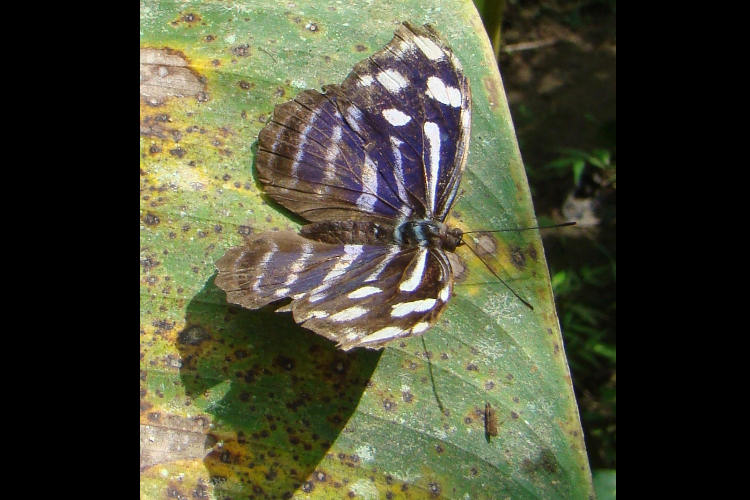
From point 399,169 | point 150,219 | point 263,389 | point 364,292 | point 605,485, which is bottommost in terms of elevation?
point 605,485

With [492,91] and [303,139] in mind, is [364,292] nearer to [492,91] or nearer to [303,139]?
[303,139]

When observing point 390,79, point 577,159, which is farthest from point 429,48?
point 577,159

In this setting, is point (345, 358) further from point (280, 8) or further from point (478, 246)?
point (280, 8)

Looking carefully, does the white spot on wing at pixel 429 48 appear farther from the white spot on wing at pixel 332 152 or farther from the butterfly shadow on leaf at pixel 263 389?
the butterfly shadow on leaf at pixel 263 389

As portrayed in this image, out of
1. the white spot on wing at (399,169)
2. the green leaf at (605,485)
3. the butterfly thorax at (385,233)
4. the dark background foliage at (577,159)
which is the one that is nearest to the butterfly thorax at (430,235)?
the butterfly thorax at (385,233)

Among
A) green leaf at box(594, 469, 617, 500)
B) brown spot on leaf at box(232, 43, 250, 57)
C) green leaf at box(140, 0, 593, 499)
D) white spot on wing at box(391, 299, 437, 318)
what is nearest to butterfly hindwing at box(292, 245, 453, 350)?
white spot on wing at box(391, 299, 437, 318)

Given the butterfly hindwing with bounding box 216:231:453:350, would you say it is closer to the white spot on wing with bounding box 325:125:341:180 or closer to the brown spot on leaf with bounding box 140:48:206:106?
the white spot on wing with bounding box 325:125:341:180

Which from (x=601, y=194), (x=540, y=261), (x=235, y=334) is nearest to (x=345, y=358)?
(x=235, y=334)
